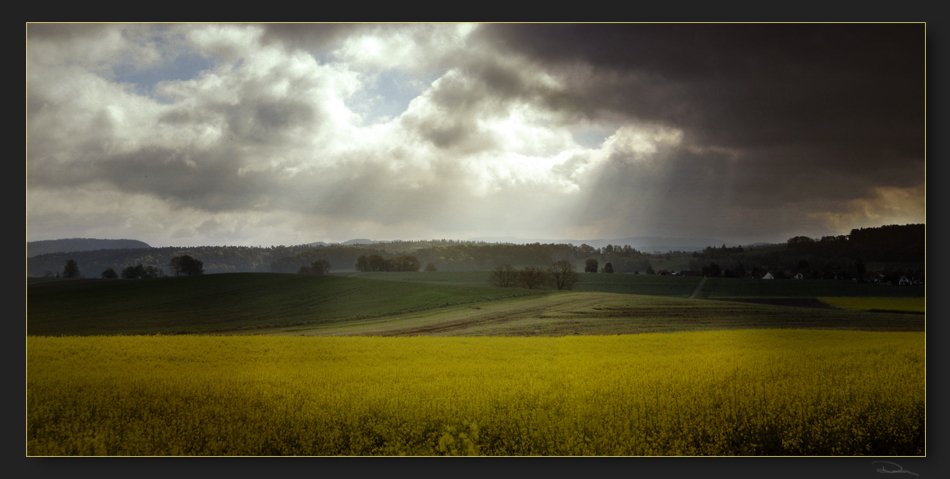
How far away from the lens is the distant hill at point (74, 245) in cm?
632

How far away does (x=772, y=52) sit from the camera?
22.7ft

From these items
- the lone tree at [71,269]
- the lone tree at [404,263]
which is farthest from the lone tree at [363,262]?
the lone tree at [71,269]

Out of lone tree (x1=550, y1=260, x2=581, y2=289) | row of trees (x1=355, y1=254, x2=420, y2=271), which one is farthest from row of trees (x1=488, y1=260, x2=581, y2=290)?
row of trees (x1=355, y1=254, x2=420, y2=271)

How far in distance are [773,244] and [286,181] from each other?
9.16 m

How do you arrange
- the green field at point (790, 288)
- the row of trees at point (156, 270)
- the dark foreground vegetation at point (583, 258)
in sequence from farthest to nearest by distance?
1. the green field at point (790, 288)
2. the row of trees at point (156, 270)
3. the dark foreground vegetation at point (583, 258)

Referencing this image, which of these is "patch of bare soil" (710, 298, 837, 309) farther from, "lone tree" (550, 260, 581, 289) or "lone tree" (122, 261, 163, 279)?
"lone tree" (122, 261, 163, 279)

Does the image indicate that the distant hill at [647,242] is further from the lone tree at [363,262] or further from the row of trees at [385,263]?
the lone tree at [363,262]

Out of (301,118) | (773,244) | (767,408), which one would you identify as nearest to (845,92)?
(773,244)

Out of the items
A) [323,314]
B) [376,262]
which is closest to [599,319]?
[376,262]

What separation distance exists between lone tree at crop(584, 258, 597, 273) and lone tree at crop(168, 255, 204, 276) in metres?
7.59

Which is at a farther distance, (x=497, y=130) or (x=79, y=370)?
(x=497, y=130)

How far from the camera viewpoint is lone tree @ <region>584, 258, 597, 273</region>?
30.4ft

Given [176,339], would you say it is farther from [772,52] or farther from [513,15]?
[772,52]

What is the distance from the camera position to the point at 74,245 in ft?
23.2
